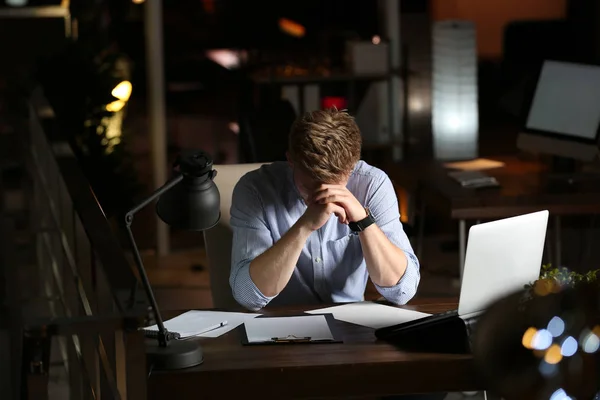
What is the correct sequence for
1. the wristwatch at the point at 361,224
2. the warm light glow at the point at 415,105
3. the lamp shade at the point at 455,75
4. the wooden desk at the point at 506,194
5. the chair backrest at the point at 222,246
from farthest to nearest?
the warm light glow at the point at 415,105 < the lamp shade at the point at 455,75 < the wooden desk at the point at 506,194 < the chair backrest at the point at 222,246 < the wristwatch at the point at 361,224

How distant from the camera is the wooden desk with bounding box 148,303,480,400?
1823 millimetres

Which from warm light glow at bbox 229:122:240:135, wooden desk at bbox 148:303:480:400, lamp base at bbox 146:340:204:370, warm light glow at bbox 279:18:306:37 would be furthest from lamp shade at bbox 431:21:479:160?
warm light glow at bbox 279:18:306:37

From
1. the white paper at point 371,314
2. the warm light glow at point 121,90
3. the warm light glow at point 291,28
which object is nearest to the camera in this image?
the white paper at point 371,314

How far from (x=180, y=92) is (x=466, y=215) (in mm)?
5315

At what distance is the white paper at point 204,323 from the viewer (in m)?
2.10

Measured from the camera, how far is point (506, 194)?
383 centimetres

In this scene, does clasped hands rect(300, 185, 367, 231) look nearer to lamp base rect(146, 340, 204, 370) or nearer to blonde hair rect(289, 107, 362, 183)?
blonde hair rect(289, 107, 362, 183)

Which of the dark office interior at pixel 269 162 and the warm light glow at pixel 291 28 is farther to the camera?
A: the warm light glow at pixel 291 28

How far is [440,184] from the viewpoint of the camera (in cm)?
405

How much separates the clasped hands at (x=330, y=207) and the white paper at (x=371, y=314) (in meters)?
0.20

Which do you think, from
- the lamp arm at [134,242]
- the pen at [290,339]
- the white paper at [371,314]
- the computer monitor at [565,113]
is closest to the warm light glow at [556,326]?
the lamp arm at [134,242]

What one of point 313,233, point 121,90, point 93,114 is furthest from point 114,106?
point 313,233

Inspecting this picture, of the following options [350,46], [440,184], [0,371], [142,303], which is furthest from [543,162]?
[142,303]

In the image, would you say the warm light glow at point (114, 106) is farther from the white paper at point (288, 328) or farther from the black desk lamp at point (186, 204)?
the black desk lamp at point (186, 204)
